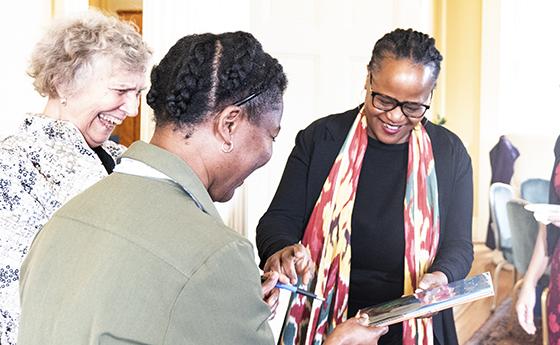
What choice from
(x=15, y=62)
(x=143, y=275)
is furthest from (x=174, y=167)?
(x=15, y=62)

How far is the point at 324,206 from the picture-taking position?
1786mm

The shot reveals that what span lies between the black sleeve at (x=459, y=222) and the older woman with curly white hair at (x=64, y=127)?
804 millimetres

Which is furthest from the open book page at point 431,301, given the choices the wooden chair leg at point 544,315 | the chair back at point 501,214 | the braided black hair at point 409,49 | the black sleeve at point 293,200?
the chair back at point 501,214

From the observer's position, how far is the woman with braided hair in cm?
82

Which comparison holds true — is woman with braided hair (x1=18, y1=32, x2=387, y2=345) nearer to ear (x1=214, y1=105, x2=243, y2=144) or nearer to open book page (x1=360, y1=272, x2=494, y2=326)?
ear (x1=214, y1=105, x2=243, y2=144)

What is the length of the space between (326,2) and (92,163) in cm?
152

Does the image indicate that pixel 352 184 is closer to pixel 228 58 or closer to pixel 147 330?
pixel 228 58

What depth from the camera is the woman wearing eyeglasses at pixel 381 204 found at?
1670mm

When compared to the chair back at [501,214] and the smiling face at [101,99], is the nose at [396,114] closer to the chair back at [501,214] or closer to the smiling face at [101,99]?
the smiling face at [101,99]

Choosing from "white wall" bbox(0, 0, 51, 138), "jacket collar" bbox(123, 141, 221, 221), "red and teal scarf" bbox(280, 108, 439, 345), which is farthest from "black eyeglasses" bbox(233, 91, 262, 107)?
"white wall" bbox(0, 0, 51, 138)

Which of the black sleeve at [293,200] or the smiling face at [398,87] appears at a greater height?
the smiling face at [398,87]

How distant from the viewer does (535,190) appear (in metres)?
2.20

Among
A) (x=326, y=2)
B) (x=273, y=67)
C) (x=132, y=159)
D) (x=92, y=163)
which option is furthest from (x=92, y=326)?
(x=326, y=2)

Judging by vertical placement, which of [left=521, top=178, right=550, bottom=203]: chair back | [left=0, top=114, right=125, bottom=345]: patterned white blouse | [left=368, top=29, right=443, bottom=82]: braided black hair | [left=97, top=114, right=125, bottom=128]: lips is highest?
[left=368, top=29, right=443, bottom=82]: braided black hair
